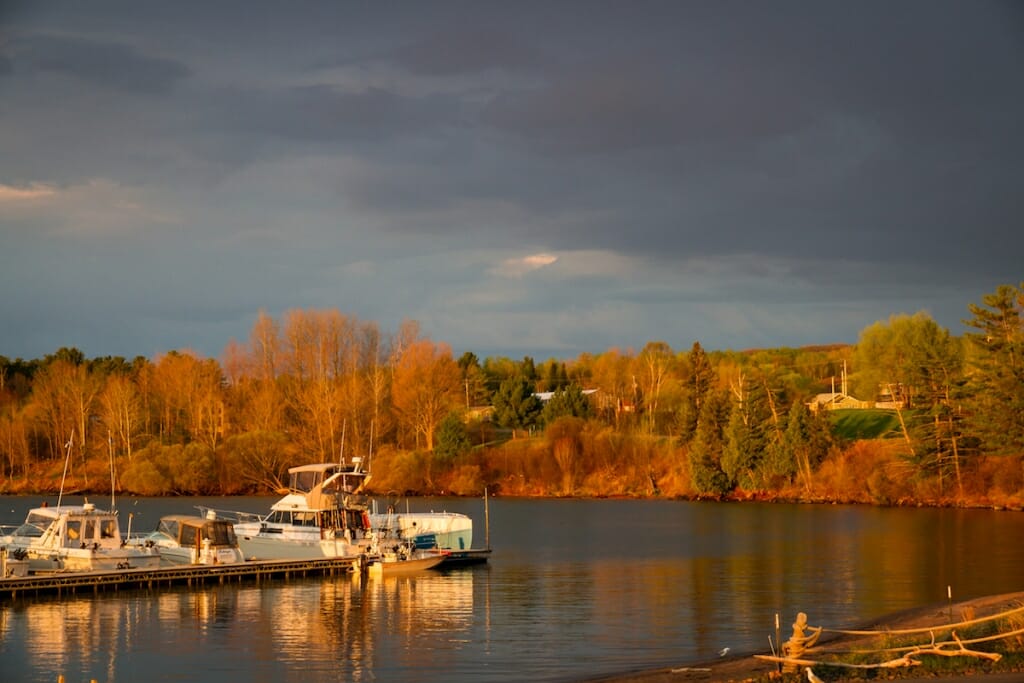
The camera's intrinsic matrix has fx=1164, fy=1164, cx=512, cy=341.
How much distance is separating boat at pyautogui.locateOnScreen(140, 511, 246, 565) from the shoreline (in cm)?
2717

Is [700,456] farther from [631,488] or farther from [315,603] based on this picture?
[315,603]

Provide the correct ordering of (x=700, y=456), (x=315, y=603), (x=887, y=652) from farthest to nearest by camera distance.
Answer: (x=700, y=456) → (x=315, y=603) → (x=887, y=652)

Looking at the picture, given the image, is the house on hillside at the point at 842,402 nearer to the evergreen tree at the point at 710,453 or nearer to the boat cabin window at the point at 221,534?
the evergreen tree at the point at 710,453

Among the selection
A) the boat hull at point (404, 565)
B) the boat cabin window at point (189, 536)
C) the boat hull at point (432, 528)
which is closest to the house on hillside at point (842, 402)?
the boat hull at point (432, 528)

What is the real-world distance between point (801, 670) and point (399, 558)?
32220 mm

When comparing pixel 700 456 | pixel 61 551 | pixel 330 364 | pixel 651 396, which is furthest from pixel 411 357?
pixel 61 551

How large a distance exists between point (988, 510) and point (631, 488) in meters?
35.6

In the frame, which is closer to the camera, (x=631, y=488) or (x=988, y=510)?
(x=988, y=510)

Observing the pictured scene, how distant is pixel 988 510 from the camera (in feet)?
305

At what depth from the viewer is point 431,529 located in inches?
2454

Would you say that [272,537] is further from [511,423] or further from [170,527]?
[511,423]

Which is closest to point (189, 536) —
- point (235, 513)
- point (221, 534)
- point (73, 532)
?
point (221, 534)

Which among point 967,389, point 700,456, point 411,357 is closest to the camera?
point 967,389

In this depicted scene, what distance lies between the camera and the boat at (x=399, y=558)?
54.3m
